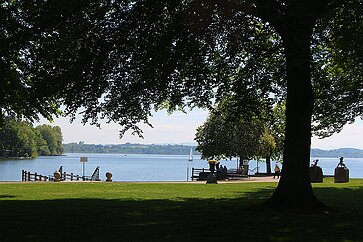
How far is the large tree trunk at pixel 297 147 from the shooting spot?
15602mm

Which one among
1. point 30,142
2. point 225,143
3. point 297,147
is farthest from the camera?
point 30,142

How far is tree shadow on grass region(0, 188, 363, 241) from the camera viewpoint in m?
10.2

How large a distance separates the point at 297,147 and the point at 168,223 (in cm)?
565

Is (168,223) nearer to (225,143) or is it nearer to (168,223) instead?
(168,223)

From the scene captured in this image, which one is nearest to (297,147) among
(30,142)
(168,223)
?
(168,223)

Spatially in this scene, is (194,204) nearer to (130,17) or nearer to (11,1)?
(130,17)

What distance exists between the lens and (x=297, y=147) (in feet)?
51.8

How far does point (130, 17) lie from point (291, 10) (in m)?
5.27

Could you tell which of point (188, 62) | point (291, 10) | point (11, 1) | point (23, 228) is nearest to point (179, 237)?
point (23, 228)

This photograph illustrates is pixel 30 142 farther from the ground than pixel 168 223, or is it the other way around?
pixel 30 142

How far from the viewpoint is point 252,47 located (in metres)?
16.1

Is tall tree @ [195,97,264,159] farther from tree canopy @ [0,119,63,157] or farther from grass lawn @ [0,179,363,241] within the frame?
tree canopy @ [0,119,63,157]

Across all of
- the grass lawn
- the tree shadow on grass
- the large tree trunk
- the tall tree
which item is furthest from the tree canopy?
the large tree trunk

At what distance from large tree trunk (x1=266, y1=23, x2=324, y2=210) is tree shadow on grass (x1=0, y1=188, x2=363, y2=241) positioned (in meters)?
0.92
